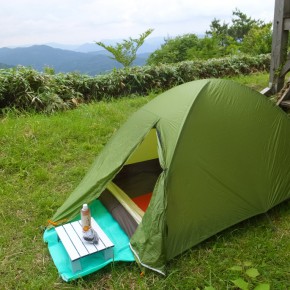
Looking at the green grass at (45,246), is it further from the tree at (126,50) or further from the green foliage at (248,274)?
the tree at (126,50)

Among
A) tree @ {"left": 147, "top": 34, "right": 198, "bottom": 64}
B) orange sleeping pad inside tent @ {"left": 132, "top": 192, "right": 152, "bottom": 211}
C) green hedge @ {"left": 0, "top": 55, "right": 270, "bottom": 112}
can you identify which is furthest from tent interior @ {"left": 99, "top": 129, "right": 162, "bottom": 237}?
tree @ {"left": 147, "top": 34, "right": 198, "bottom": 64}

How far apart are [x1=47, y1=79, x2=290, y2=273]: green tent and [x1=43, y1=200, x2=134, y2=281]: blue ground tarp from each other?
0.33 ft

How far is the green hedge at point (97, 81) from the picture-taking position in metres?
5.42

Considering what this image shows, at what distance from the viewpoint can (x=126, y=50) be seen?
10.1 metres

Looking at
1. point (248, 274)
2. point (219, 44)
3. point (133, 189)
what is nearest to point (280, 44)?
point (133, 189)

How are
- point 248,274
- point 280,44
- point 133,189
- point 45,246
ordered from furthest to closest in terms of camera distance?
point 280,44, point 133,189, point 45,246, point 248,274

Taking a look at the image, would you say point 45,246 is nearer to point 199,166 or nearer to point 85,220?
point 85,220

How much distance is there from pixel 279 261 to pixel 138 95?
509 cm

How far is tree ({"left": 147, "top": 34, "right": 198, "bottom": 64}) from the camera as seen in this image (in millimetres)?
21453

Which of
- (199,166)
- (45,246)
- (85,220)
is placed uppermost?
(199,166)

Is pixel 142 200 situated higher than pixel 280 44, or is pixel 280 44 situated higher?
pixel 280 44

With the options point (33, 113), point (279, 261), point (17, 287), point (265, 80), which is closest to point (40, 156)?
point (33, 113)

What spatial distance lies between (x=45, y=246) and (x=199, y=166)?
4.96 ft

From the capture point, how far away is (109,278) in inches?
89.3
